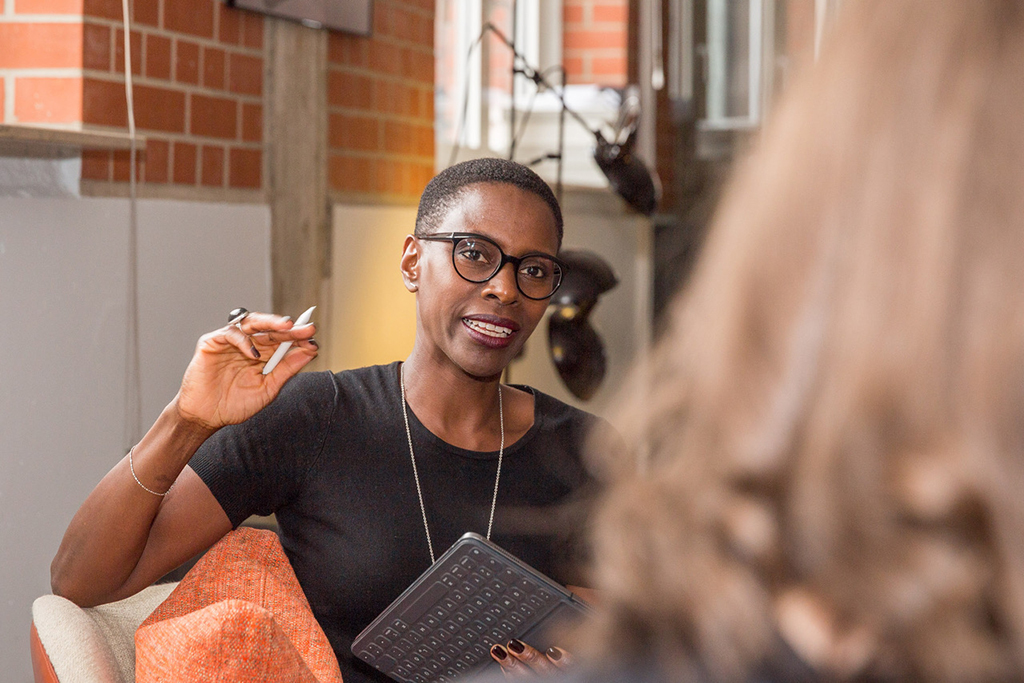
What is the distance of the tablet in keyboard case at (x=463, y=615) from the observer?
3.93 ft

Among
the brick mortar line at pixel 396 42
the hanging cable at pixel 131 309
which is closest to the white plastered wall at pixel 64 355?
the hanging cable at pixel 131 309

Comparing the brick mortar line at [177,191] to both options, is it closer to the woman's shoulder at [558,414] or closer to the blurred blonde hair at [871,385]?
the woman's shoulder at [558,414]

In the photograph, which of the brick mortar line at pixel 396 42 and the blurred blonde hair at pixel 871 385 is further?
the brick mortar line at pixel 396 42

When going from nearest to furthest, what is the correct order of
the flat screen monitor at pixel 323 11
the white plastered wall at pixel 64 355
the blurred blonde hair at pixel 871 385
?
the blurred blonde hair at pixel 871 385 < the white plastered wall at pixel 64 355 < the flat screen monitor at pixel 323 11

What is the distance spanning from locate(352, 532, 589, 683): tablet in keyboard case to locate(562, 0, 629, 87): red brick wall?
3.45m

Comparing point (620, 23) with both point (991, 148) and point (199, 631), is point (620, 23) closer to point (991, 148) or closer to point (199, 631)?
point (199, 631)

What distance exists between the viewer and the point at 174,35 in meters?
2.15

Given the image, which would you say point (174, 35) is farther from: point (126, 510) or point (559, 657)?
point (559, 657)

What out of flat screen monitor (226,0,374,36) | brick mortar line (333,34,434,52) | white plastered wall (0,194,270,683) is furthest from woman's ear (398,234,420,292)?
brick mortar line (333,34,434,52)

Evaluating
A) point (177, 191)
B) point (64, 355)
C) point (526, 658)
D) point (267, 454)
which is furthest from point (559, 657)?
point (177, 191)

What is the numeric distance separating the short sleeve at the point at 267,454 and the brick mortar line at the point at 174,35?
36.4 inches

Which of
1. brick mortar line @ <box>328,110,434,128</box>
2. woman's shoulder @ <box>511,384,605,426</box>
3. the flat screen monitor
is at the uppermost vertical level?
the flat screen monitor

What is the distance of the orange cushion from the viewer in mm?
1128

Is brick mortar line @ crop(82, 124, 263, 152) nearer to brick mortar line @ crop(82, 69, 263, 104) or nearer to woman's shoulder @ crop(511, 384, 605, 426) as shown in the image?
brick mortar line @ crop(82, 69, 263, 104)
